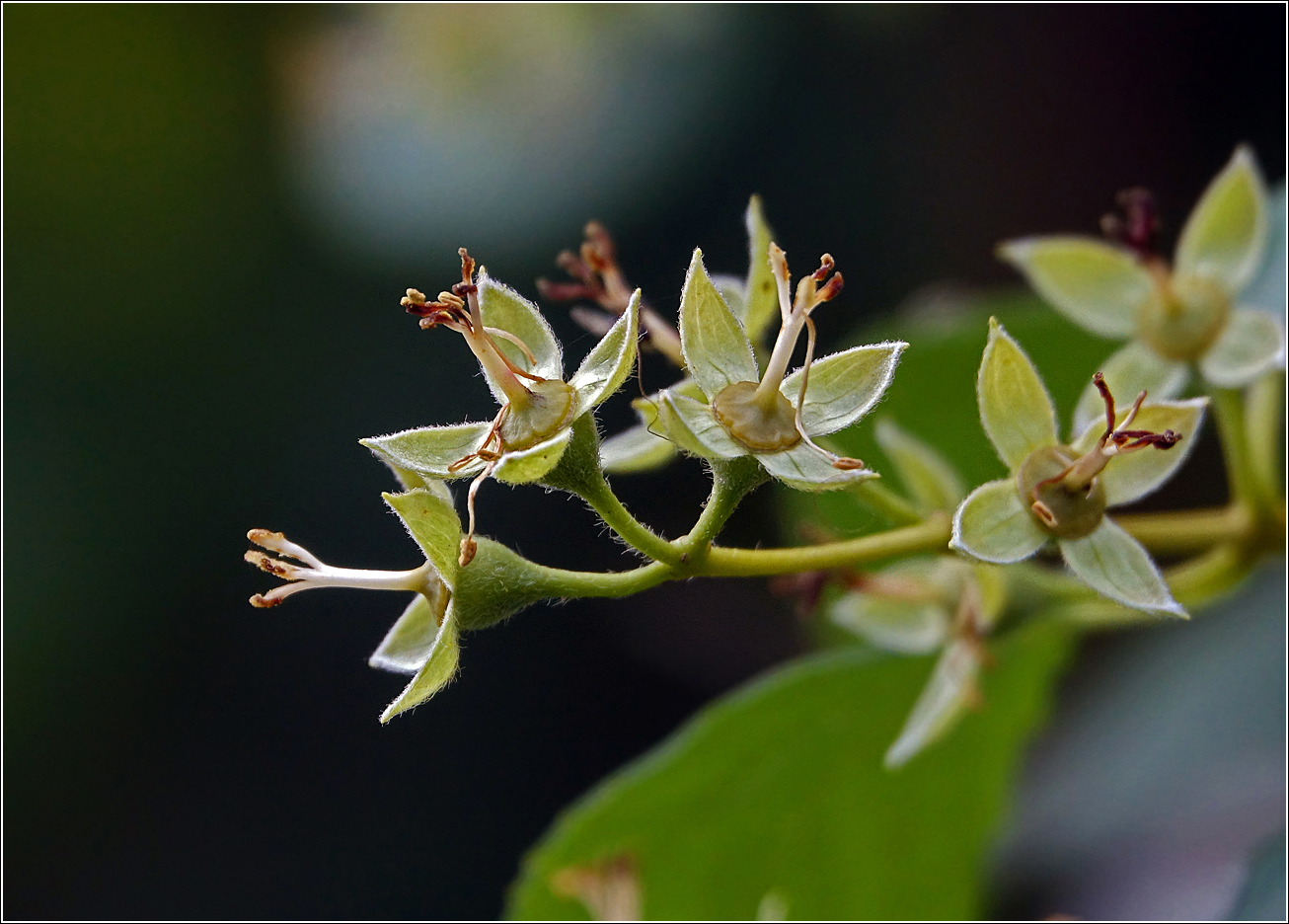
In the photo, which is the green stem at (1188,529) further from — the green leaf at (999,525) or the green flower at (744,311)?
the green flower at (744,311)

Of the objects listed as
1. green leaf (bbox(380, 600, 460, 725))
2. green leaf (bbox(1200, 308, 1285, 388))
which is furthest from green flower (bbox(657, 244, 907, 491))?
green leaf (bbox(1200, 308, 1285, 388))

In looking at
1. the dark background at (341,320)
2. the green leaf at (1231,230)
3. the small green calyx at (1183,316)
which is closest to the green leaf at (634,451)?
the small green calyx at (1183,316)

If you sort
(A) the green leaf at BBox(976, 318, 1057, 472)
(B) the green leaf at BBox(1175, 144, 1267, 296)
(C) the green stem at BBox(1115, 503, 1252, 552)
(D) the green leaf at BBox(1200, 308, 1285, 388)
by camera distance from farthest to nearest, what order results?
1. (B) the green leaf at BBox(1175, 144, 1267, 296)
2. (D) the green leaf at BBox(1200, 308, 1285, 388)
3. (C) the green stem at BBox(1115, 503, 1252, 552)
4. (A) the green leaf at BBox(976, 318, 1057, 472)

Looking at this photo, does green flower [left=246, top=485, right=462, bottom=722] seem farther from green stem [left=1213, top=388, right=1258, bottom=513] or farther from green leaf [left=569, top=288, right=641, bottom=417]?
green stem [left=1213, top=388, right=1258, bottom=513]

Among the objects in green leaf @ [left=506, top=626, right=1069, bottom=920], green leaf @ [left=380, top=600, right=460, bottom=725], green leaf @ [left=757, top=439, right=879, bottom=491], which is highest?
green leaf @ [left=757, top=439, right=879, bottom=491]

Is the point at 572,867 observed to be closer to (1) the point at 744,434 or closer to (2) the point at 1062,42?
(1) the point at 744,434

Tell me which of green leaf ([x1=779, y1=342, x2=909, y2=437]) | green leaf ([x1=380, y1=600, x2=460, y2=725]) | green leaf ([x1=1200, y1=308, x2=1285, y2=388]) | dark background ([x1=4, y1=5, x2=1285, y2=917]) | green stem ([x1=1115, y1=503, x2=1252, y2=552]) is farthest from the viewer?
dark background ([x1=4, y1=5, x2=1285, y2=917])
